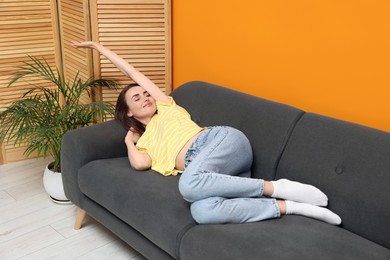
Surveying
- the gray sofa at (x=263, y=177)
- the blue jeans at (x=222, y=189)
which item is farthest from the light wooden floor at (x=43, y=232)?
the blue jeans at (x=222, y=189)

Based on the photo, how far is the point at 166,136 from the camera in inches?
→ 93.4

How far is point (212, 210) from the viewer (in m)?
1.87

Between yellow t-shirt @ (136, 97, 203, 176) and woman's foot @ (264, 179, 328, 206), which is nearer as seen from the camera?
woman's foot @ (264, 179, 328, 206)

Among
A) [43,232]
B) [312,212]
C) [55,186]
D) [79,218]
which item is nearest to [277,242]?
[312,212]

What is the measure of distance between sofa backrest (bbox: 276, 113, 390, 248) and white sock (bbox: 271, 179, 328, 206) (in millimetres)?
56

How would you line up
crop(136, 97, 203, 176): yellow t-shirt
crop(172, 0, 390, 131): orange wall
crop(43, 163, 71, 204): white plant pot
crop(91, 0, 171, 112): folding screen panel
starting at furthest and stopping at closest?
crop(91, 0, 171, 112): folding screen panel
crop(43, 163, 71, 204): white plant pot
crop(136, 97, 203, 176): yellow t-shirt
crop(172, 0, 390, 131): orange wall

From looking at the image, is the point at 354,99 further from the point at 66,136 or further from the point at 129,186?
the point at 66,136

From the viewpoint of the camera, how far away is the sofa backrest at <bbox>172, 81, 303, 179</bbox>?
223cm

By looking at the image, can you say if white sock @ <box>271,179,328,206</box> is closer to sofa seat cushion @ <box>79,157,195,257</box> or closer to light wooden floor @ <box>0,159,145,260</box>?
sofa seat cushion @ <box>79,157,195,257</box>

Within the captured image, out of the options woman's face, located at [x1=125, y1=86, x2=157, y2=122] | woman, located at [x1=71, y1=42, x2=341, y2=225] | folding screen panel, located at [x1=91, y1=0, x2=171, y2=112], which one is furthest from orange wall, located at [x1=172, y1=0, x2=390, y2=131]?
woman's face, located at [x1=125, y1=86, x2=157, y2=122]

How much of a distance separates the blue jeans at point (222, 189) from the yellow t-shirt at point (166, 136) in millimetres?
177

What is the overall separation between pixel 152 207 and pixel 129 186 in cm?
20

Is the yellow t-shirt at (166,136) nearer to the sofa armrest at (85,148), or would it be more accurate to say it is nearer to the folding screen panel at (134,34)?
the sofa armrest at (85,148)

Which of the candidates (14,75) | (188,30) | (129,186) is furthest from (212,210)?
(14,75)
